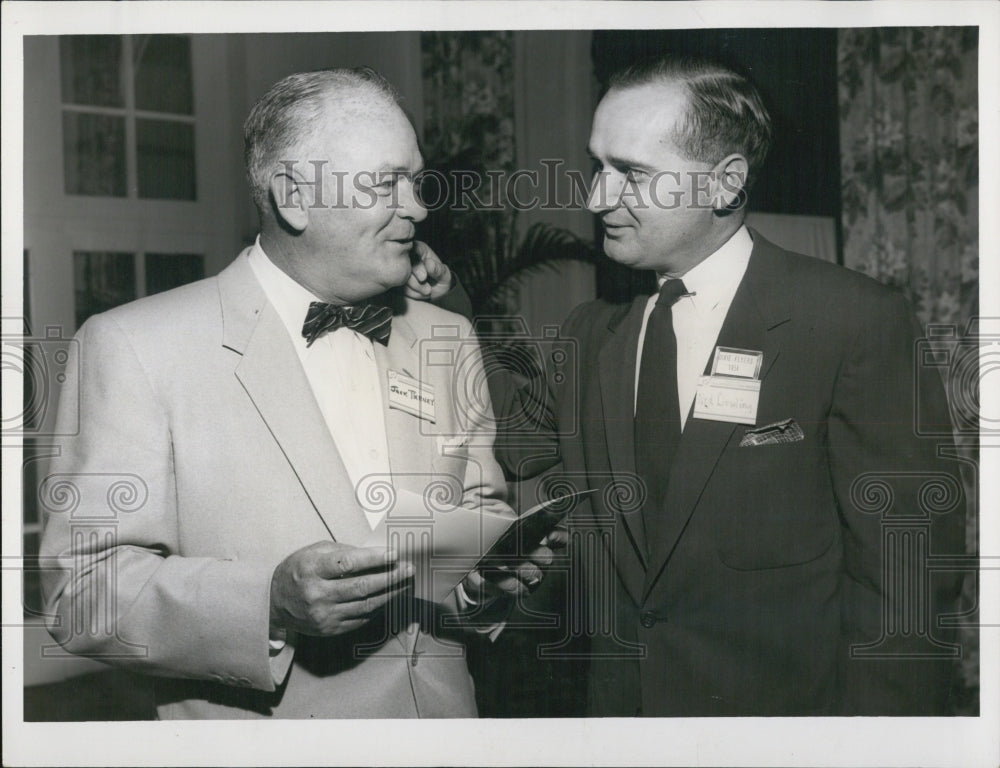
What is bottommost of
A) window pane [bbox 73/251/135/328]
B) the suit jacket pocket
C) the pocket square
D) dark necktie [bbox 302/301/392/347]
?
the suit jacket pocket

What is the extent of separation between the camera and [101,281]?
3088mm

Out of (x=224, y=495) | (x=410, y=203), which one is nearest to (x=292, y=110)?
(x=410, y=203)

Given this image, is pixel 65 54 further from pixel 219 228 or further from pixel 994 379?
pixel 994 379

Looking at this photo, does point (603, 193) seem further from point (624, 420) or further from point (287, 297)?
point (287, 297)

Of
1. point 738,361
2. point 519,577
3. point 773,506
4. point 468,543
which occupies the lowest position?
point 519,577

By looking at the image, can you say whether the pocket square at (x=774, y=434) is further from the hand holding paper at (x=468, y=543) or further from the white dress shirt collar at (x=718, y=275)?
the hand holding paper at (x=468, y=543)

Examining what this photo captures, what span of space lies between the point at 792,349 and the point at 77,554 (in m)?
2.17

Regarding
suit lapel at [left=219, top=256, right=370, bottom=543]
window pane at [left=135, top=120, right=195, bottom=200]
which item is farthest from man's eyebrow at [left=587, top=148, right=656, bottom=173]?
window pane at [left=135, top=120, right=195, bottom=200]

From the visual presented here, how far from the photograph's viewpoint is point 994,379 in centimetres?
318

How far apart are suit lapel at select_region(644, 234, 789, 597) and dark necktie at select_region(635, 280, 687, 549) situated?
0.03 meters

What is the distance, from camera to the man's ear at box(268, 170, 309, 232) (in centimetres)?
297

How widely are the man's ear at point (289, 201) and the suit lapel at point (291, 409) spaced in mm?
233

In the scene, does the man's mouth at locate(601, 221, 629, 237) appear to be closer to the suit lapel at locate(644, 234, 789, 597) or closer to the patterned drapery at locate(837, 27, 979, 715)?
the suit lapel at locate(644, 234, 789, 597)

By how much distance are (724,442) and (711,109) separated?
98cm
